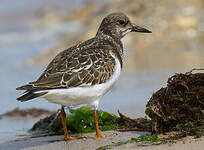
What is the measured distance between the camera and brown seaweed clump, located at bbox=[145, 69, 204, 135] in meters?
3.64

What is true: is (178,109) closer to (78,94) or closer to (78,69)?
(78,94)

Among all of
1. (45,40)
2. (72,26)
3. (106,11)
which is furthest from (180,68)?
(72,26)

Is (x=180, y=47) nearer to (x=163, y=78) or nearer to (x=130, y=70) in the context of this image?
(x=130, y=70)

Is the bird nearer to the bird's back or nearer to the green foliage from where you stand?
the bird's back

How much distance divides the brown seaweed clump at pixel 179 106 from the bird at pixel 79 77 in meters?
0.61

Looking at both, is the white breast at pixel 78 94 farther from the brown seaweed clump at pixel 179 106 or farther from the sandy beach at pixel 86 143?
the brown seaweed clump at pixel 179 106

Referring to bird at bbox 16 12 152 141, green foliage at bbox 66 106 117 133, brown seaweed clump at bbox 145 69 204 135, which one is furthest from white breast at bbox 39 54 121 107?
brown seaweed clump at bbox 145 69 204 135

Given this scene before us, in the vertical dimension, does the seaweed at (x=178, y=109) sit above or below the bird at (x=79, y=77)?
below

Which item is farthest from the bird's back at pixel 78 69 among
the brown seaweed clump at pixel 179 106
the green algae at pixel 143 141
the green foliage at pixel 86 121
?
the green algae at pixel 143 141

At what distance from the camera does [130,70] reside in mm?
8055

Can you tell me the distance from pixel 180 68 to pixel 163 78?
690 mm

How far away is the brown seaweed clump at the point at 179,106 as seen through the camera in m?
3.64

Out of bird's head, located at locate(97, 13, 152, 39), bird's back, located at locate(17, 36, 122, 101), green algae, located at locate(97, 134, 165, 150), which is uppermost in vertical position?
bird's head, located at locate(97, 13, 152, 39)

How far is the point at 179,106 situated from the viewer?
12.2ft
